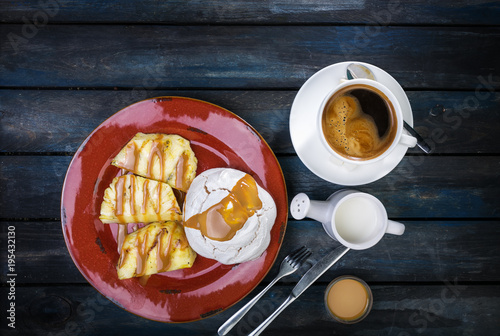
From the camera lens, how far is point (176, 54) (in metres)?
1.41

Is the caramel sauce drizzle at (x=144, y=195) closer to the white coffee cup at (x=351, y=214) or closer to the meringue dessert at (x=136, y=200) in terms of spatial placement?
the meringue dessert at (x=136, y=200)

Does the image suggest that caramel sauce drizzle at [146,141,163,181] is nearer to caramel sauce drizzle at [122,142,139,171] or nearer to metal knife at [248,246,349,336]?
caramel sauce drizzle at [122,142,139,171]

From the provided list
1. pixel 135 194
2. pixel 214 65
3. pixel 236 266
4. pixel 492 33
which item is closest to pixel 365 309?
pixel 236 266

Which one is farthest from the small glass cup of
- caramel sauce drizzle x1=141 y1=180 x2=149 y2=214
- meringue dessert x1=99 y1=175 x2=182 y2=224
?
caramel sauce drizzle x1=141 y1=180 x2=149 y2=214

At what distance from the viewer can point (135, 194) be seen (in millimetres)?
1276

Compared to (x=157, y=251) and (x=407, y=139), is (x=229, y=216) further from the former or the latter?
(x=407, y=139)

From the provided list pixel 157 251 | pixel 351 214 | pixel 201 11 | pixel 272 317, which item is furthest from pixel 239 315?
pixel 201 11

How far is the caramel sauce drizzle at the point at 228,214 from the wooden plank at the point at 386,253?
32cm

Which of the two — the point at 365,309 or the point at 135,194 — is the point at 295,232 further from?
the point at 135,194

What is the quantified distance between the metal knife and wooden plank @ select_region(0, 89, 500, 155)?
414 mm

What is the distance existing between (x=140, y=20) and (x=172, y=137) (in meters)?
0.50

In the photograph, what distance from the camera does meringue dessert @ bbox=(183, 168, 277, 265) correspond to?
113 cm

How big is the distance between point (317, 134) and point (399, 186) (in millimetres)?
456

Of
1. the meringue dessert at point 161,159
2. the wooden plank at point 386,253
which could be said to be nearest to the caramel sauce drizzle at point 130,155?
the meringue dessert at point 161,159
